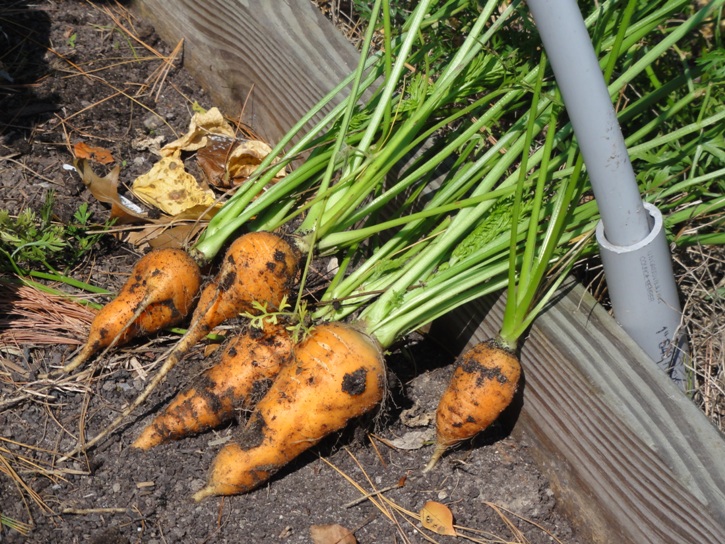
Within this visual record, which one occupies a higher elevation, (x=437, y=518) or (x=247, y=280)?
(x=247, y=280)

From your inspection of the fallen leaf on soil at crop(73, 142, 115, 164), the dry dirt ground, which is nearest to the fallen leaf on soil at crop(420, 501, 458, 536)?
the dry dirt ground

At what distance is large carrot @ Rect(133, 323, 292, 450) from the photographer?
6.83 feet

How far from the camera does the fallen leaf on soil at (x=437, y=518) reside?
1971 millimetres

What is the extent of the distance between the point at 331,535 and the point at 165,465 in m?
0.50

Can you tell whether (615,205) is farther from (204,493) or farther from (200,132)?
(200,132)

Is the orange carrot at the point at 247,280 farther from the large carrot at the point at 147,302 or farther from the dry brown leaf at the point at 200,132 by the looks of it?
the dry brown leaf at the point at 200,132

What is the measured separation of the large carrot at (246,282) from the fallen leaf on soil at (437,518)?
73 centimetres

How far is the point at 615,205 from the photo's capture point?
167 centimetres

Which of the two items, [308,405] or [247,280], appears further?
[247,280]

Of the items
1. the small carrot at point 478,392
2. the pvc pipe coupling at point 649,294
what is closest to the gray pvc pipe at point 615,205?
the pvc pipe coupling at point 649,294

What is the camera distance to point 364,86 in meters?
2.28

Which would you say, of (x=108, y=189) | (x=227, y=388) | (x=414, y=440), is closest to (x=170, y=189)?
(x=108, y=189)

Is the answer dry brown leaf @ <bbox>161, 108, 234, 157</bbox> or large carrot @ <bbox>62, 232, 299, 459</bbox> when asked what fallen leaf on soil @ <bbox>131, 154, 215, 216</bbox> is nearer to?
dry brown leaf @ <bbox>161, 108, 234, 157</bbox>

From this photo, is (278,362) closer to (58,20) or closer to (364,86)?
(364,86)
